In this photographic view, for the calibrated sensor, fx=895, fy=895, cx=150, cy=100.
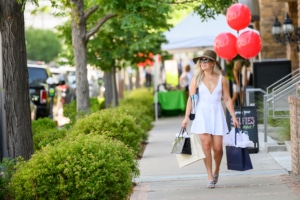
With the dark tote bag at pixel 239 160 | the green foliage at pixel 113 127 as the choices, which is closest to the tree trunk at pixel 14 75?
the dark tote bag at pixel 239 160

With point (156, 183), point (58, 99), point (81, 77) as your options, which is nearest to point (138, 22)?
point (81, 77)

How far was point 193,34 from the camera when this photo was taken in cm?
2817

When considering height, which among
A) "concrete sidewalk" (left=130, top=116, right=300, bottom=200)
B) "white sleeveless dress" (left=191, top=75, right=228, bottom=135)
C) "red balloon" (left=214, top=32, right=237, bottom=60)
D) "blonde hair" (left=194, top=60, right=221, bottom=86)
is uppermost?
"red balloon" (left=214, top=32, right=237, bottom=60)

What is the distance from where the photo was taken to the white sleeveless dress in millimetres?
11188

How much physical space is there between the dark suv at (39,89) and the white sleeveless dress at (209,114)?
16096mm

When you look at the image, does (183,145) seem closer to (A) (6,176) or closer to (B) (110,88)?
(A) (6,176)

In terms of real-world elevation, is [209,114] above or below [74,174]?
above

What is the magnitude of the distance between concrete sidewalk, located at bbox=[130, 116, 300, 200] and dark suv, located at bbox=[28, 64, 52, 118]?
1150 centimetres

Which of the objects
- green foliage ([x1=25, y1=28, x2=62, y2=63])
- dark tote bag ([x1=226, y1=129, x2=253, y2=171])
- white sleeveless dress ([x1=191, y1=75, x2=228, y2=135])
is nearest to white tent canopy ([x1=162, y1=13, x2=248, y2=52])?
dark tote bag ([x1=226, y1=129, x2=253, y2=171])

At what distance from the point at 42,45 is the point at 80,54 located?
5982cm

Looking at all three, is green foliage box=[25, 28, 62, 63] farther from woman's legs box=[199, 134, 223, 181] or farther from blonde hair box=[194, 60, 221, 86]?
woman's legs box=[199, 134, 223, 181]

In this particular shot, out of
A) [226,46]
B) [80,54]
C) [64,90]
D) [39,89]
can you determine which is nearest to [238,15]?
[226,46]

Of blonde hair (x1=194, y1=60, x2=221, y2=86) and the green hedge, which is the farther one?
blonde hair (x1=194, y1=60, x2=221, y2=86)

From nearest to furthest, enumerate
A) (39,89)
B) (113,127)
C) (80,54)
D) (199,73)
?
(199,73) < (113,127) < (80,54) < (39,89)
